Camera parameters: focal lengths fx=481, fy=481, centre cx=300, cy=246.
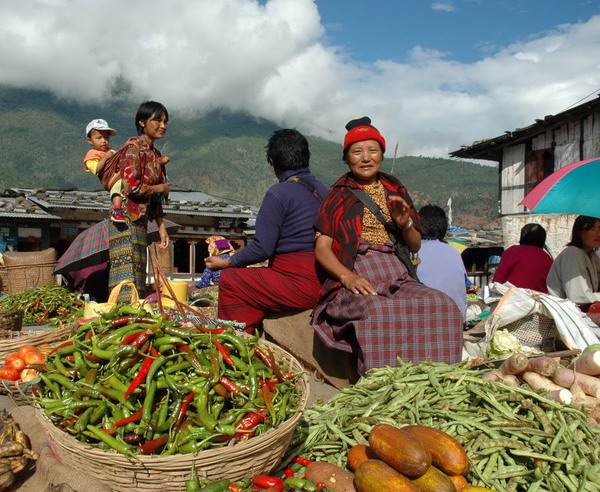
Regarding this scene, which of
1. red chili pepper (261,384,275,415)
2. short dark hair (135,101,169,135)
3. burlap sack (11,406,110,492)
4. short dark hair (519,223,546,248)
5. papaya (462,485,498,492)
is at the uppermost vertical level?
short dark hair (135,101,169,135)

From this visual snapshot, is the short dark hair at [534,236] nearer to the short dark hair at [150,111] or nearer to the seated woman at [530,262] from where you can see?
the seated woman at [530,262]

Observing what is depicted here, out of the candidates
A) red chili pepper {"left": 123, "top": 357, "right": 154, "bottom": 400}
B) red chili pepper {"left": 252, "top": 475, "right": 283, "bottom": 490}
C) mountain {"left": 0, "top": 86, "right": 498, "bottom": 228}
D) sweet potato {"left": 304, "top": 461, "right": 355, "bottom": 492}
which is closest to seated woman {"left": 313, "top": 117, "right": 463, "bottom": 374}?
sweet potato {"left": 304, "top": 461, "right": 355, "bottom": 492}

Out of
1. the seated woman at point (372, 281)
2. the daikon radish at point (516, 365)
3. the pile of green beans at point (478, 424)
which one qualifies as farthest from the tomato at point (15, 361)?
the daikon radish at point (516, 365)

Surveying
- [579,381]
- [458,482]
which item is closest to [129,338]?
[458,482]

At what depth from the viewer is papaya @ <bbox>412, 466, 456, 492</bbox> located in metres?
1.95

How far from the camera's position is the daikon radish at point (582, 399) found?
9.65 feet

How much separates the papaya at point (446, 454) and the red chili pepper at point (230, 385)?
2.68 feet

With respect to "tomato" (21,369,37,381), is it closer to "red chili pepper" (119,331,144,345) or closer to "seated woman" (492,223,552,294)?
"red chili pepper" (119,331,144,345)

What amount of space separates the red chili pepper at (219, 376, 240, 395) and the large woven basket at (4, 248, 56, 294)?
491 centimetres

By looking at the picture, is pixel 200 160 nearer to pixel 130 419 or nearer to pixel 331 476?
pixel 130 419

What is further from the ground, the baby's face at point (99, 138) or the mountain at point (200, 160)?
the mountain at point (200, 160)

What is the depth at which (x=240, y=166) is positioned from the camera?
109 m

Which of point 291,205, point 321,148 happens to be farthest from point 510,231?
point 321,148

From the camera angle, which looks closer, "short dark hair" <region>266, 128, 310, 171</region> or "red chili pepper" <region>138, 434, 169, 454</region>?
"red chili pepper" <region>138, 434, 169, 454</region>
